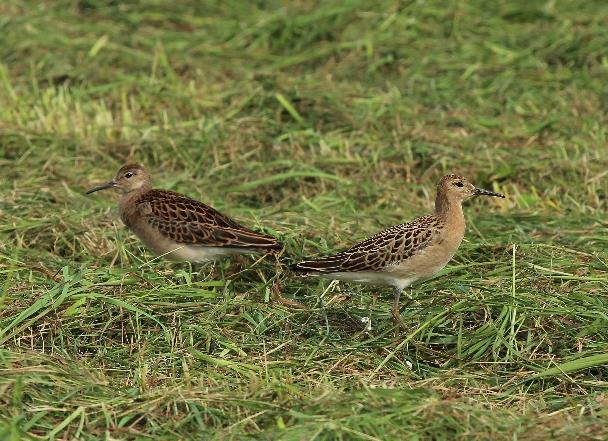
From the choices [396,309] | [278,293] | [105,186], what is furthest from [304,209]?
[396,309]

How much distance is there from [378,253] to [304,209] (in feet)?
7.65

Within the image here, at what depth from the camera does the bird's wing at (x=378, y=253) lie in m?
8.66

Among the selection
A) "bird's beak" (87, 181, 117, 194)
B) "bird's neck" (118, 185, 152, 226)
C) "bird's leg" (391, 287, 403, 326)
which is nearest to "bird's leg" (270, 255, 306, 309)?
"bird's leg" (391, 287, 403, 326)

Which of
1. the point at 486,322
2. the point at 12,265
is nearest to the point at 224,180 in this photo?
the point at 12,265

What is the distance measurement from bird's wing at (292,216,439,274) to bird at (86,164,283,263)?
0.77m

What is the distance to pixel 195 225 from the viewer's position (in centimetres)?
987

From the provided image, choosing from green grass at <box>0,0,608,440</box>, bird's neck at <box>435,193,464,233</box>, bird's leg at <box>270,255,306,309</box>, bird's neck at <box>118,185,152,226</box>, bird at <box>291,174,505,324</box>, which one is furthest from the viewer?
bird's neck at <box>118,185,152,226</box>

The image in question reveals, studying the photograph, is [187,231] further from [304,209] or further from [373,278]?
[373,278]

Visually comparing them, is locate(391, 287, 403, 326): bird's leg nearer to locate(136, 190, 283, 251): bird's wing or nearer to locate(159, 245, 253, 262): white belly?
locate(136, 190, 283, 251): bird's wing

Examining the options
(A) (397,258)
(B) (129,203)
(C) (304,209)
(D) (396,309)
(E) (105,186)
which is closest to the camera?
(D) (396,309)

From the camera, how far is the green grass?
6.99 m

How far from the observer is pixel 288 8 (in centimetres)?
1612

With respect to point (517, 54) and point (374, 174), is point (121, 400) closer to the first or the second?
point (374, 174)

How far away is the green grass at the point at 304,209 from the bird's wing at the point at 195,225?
24 cm
